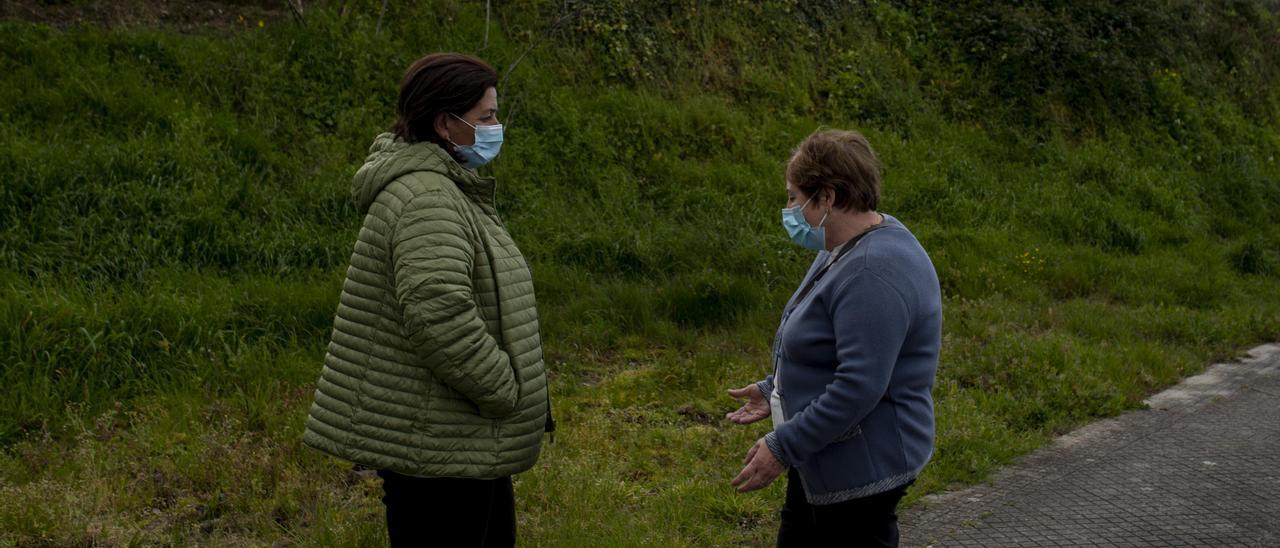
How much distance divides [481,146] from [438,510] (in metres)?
1.03

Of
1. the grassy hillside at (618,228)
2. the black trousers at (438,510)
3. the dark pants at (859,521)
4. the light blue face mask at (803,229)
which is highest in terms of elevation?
the light blue face mask at (803,229)

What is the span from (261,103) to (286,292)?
109 inches

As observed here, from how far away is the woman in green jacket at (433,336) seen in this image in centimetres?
307

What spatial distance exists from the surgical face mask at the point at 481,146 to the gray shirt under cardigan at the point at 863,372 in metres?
1.00

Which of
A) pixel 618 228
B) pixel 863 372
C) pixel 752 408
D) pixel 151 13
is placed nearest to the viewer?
pixel 863 372

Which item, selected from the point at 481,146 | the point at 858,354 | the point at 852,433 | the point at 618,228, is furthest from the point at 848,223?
the point at 618,228

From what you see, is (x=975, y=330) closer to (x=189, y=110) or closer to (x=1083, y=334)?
(x=1083, y=334)

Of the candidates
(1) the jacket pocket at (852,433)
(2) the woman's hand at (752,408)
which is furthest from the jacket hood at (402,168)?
A: (1) the jacket pocket at (852,433)

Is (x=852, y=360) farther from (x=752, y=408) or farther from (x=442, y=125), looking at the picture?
(x=442, y=125)

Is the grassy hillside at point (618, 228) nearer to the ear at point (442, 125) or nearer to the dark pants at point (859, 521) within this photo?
the dark pants at point (859, 521)

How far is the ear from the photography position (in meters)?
3.27

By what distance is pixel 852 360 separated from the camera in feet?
9.72

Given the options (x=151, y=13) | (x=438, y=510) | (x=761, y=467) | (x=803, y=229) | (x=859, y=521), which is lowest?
(x=151, y=13)

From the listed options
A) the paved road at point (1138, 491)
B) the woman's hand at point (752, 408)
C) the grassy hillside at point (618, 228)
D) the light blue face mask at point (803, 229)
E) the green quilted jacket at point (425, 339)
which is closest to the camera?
the green quilted jacket at point (425, 339)
